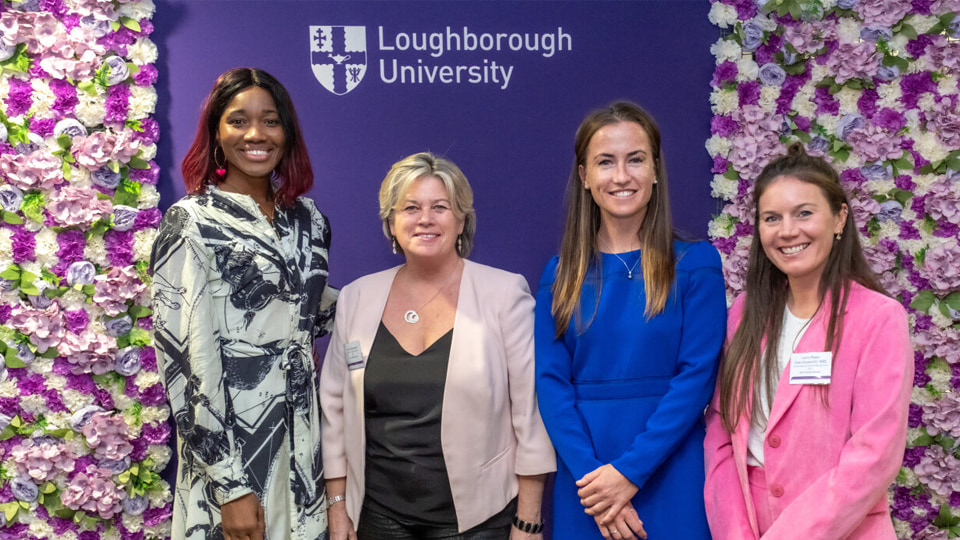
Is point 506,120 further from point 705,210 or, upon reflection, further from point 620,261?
point 620,261

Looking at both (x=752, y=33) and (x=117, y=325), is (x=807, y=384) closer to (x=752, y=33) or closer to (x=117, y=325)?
(x=752, y=33)

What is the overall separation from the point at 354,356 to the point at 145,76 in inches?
65.8

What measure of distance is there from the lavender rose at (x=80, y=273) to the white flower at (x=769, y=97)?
2.89 m

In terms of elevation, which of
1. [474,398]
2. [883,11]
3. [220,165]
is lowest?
[474,398]

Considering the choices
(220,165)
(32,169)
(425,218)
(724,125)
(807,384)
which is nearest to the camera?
(807,384)

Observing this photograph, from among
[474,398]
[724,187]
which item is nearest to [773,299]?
[474,398]

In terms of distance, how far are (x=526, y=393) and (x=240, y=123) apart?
1178 millimetres

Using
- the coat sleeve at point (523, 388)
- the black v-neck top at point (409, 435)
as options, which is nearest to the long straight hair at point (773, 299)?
the coat sleeve at point (523, 388)

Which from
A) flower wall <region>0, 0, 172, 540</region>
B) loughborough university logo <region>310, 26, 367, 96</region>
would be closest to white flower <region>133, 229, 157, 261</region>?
flower wall <region>0, 0, 172, 540</region>

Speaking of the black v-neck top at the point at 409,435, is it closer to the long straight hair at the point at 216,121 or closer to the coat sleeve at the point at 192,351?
the coat sleeve at the point at 192,351

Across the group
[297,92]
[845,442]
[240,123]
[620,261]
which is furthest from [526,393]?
[297,92]

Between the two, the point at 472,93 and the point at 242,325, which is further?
the point at 472,93

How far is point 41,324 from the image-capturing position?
323 cm

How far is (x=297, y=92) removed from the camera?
11.2 feet
